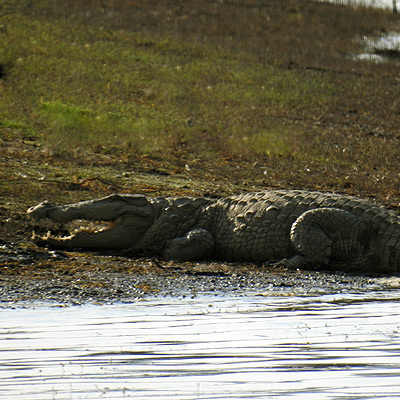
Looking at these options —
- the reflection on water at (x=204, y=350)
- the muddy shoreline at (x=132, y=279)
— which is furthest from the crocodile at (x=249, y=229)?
the reflection on water at (x=204, y=350)

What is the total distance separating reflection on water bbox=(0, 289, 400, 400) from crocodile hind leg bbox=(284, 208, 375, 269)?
168 cm


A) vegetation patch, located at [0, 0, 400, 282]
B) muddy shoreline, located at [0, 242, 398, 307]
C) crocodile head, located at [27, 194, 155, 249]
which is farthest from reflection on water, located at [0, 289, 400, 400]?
vegetation patch, located at [0, 0, 400, 282]

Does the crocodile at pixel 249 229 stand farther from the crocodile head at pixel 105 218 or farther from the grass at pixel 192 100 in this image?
the grass at pixel 192 100

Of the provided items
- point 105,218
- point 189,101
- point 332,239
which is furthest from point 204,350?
point 189,101

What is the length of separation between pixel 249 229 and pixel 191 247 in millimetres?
648

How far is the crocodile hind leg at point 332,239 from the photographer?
8188mm

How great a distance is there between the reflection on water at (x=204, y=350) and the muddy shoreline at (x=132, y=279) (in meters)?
0.39

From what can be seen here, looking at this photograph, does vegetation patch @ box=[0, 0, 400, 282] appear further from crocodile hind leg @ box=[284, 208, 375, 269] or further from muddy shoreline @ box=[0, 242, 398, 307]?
crocodile hind leg @ box=[284, 208, 375, 269]

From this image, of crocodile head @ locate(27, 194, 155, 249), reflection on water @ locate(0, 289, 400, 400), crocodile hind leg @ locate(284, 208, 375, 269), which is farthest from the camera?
crocodile head @ locate(27, 194, 155, 249)

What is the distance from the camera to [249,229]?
864 cm

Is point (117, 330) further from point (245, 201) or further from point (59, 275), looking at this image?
point (245, 201)

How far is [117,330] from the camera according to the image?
205 inches

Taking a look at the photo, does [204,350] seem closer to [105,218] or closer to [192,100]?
[105,218]

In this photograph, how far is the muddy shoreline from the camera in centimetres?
660
